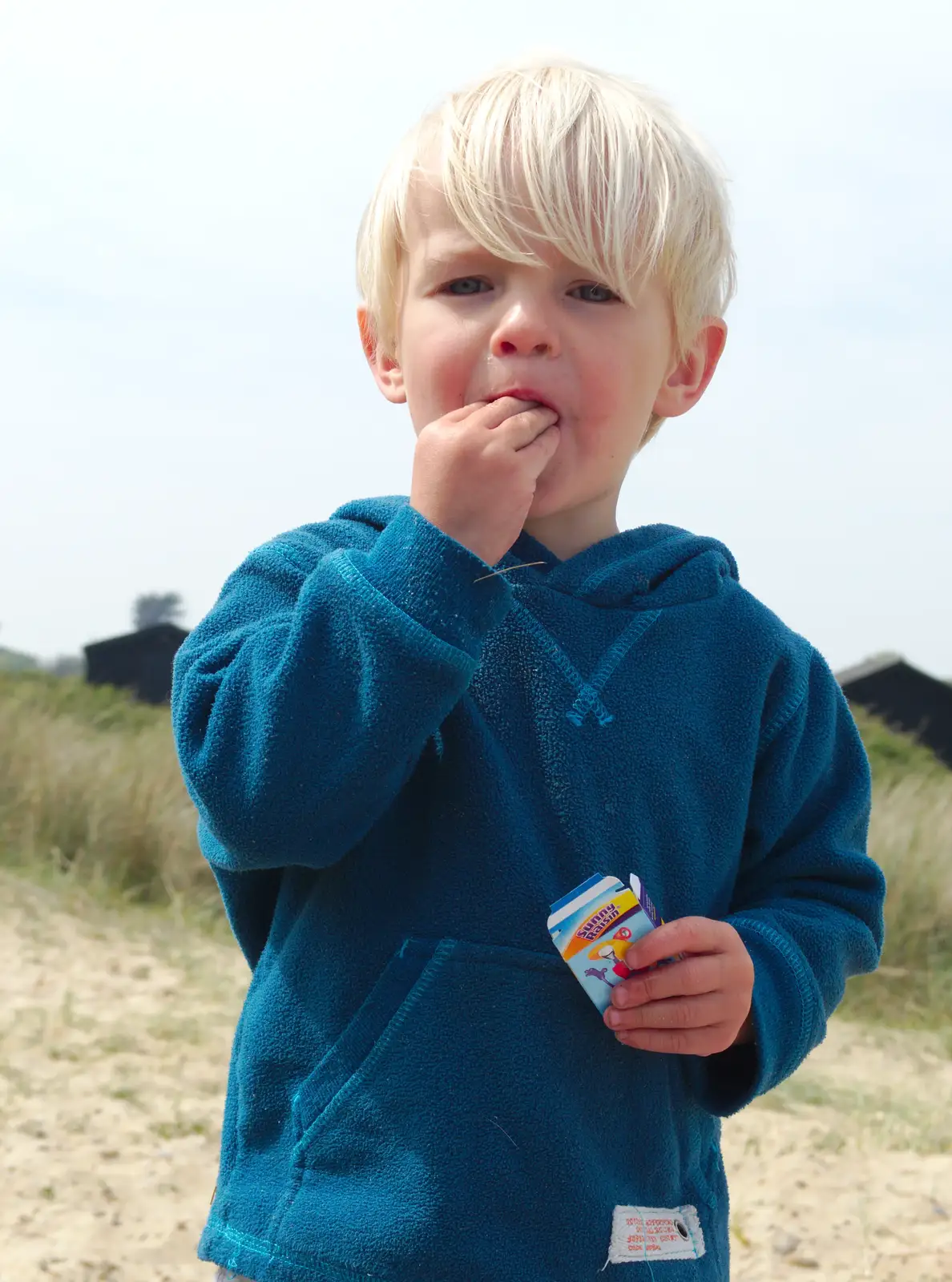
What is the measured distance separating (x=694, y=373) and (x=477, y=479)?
57 cm

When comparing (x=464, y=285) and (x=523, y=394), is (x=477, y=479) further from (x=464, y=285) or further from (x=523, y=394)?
(x=464, y=285)

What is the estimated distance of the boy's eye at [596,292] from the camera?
166cm

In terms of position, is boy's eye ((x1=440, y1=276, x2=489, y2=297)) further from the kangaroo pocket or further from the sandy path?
the sandy path

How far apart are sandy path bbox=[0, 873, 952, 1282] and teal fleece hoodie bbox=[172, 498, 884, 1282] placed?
237 cm

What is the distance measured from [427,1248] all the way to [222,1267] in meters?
0.26

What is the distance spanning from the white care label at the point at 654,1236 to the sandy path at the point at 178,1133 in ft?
7.77

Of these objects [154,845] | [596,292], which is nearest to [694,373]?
[596,292]

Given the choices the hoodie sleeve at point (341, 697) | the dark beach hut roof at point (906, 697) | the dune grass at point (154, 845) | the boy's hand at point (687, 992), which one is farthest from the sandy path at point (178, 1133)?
the dark beach hut roof at point (906, 697)

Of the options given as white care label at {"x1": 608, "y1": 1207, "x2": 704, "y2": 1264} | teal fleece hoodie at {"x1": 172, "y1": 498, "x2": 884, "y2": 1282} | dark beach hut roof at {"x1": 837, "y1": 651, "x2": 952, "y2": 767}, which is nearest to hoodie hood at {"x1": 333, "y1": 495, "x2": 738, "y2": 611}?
teal fleece hoodie at {"x1": 172, "y1": 498, "x2": 884, "y2": 1282}

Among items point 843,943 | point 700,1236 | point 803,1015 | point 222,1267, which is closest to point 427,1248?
point 222,1267

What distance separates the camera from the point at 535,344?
1.58m

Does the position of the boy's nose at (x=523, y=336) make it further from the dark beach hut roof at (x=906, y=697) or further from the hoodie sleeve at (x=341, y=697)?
the dark beach hut roof at (x=906, y=697)

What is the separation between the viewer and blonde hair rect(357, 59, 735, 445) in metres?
1.61

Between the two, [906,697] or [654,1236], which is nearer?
[654,1236]
